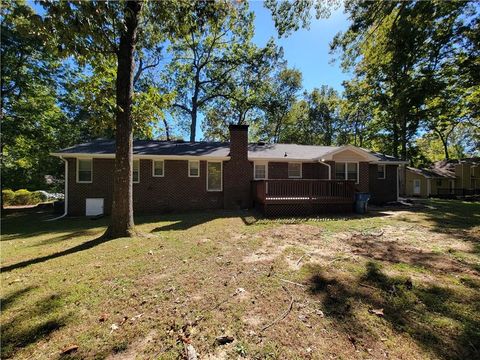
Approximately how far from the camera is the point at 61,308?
3.52 metres

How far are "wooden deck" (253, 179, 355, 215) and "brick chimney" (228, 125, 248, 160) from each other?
98.5 inches

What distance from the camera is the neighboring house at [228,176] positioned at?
39.6ft

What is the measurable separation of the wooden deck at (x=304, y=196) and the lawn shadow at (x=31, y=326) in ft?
29.4

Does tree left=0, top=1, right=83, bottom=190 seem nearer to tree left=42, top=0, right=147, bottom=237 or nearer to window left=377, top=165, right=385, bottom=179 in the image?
tree left=42, top=0, right=147, bottom=237

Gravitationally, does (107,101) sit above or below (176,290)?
above

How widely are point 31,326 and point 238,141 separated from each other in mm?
11865

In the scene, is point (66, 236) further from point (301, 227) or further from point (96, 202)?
point (301, 227)

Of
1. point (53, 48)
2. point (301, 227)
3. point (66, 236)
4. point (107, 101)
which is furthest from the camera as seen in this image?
point (301, 227)

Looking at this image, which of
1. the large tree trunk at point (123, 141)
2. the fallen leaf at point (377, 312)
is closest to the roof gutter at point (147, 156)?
the large tree trunk at point (123, 141)

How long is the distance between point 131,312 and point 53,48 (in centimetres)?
580

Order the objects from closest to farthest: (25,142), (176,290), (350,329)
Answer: (350,329)
(176,290)
(25,142)

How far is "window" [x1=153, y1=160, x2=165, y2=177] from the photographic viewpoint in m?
13.3

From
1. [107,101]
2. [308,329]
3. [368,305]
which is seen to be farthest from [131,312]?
[107,101]

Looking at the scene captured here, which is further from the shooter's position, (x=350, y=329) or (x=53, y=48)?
(x=53, y=48)
